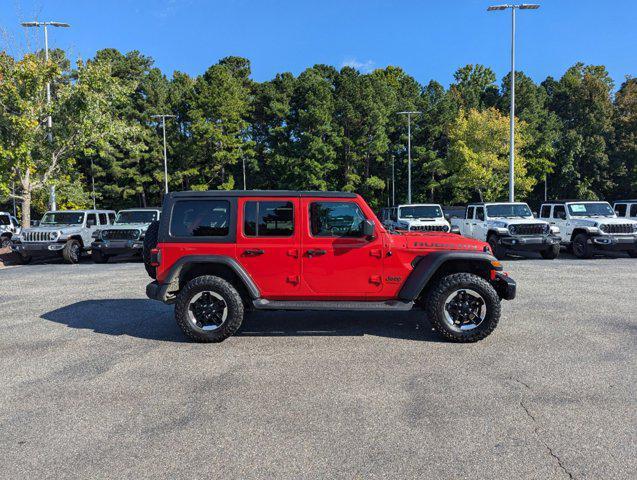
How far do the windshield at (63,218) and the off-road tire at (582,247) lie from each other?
54.4 feet

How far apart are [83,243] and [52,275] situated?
4.03 meters

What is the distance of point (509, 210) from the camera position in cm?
1591

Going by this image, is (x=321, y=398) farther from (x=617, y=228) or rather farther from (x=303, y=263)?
(x=617, y=228)

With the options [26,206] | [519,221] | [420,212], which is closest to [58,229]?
[26,206]

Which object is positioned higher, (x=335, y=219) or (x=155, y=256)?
(x=335, y=219)

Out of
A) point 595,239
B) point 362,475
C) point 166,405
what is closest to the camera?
point 362,475

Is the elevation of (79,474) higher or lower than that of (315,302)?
lower

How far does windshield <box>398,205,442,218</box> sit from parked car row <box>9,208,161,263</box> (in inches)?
375

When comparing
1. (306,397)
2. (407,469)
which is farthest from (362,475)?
(306,397)

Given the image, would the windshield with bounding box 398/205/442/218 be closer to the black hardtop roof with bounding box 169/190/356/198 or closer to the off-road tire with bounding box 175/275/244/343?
the black hardtop roof with bounding box 169/190/356/198

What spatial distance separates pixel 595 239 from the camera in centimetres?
1412

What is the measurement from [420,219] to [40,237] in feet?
43.9

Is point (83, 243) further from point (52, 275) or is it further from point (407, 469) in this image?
point (407, 469)

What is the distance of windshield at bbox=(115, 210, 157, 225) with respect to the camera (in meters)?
16.9
